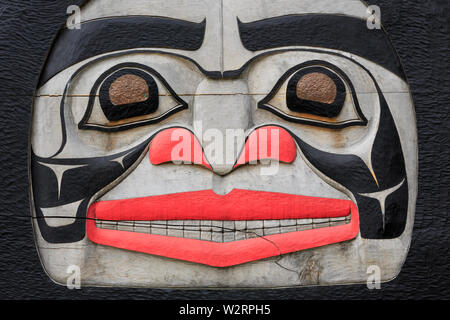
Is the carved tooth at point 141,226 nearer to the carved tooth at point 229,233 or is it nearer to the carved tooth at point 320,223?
the carved tooth at point 229,233

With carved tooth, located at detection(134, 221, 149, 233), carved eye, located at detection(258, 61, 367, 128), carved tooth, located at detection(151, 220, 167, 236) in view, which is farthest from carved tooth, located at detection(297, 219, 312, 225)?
carved tooth, located at detection(134, 221, 149, 233)

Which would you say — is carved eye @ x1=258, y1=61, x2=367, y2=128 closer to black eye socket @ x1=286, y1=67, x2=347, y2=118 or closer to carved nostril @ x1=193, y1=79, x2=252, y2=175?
black eye socket @ x1=286, y1=67, x2=347, y2=118

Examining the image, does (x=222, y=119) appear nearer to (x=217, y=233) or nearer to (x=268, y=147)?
(x=268, y=147)

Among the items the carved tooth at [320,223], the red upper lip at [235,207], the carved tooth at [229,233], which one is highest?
the red upper lip at [235,207]

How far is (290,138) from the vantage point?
432cm

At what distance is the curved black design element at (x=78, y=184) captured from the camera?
4312 mm

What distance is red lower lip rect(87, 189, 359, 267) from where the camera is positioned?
4.24 m

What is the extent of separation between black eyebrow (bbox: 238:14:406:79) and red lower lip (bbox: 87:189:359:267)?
1122 millimetres

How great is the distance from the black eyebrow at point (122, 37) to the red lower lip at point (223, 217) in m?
1.13

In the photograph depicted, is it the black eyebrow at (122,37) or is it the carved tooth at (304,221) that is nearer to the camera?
the carved tooth at (304,221)

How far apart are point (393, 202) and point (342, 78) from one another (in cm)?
99

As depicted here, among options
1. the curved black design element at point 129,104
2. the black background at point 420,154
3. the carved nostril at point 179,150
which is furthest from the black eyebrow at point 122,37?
the carved nostril at point 179,150

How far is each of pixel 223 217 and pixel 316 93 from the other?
1.14m

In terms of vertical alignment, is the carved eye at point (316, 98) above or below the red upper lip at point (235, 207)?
above
